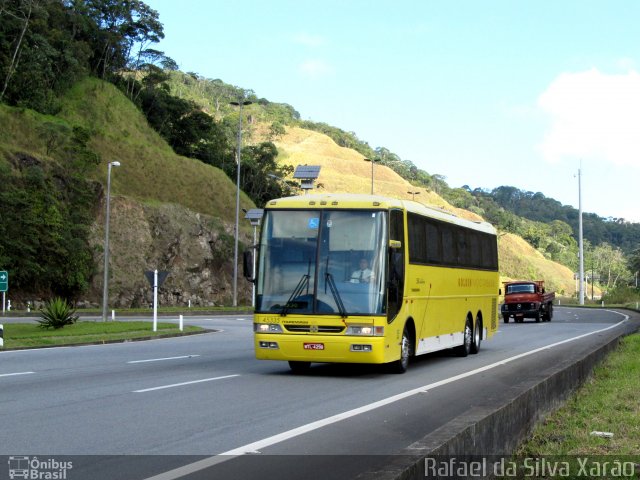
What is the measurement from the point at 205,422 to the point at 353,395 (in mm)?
3550

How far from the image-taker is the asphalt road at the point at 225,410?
8.30m

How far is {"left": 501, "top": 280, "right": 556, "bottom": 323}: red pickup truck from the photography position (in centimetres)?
4847

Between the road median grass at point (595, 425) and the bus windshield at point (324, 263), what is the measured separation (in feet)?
13.0

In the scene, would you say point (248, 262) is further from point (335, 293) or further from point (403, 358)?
point (403, 358)

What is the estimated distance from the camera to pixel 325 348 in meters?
15.5

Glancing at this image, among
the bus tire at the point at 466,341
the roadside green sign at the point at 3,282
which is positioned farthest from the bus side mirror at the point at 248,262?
the roadside green sign at the point at 3,282

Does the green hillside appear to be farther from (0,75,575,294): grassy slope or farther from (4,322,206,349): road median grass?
(4,322,206,349): road median grass

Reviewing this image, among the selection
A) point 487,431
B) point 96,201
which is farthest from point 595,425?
point 96,201

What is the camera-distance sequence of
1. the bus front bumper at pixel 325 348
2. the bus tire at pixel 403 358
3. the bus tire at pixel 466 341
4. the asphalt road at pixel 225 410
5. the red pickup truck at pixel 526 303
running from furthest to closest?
1. the red pickup truck at pixel 526 303
2. the bus tire at pixel 466 341
3. the bus tire at pixel 403 358
4. the bus front bumper at pixel 325 348
5. the asphalt road at pixel 225 410

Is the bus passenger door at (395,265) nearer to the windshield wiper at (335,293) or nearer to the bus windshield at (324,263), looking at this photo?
the bus windshield at (324,263)

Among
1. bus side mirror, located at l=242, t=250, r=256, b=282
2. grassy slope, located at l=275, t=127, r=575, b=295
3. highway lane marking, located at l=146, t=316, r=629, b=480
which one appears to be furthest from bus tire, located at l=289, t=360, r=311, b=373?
grassy slope, located at l=275, t=127, r=575, b=295

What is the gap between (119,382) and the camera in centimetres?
1483

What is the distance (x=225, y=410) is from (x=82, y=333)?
1957cm

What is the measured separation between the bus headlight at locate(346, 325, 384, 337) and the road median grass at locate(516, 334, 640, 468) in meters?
3.42
